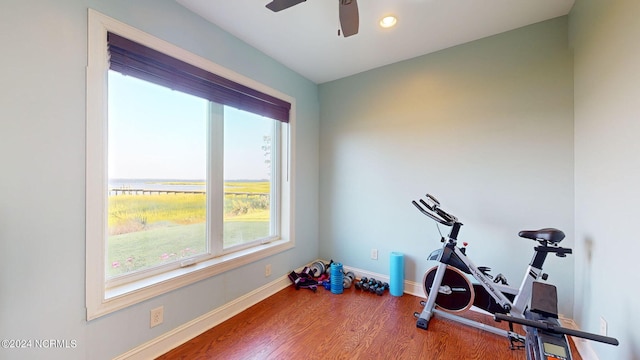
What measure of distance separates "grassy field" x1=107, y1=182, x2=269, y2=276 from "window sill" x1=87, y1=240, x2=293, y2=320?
0.13 m

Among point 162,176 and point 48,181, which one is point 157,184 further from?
point 48,181

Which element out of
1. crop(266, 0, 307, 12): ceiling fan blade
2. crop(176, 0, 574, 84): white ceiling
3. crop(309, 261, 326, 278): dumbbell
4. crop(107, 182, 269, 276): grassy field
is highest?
crop(176, 0, 574, 84): white ceiling

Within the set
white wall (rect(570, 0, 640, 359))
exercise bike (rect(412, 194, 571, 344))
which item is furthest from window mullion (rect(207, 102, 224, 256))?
white wall (rect(570, 0, 640, 359))

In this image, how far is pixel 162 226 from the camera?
196 cm

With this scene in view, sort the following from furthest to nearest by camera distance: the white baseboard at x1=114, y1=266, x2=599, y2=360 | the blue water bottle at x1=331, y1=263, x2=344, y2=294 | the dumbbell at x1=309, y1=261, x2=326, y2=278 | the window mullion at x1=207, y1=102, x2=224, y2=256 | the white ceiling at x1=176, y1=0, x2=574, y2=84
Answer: the dumbbell at x1=309, y1=261, x2=326, y2=278, the blue water bottle at x1=331, y1=263, x2=344, y2=294, the window mullion at x1=207, y1=102, x2=224, y2=256, the white ceiling at x1=176, y1=0, x2=574, y2=84, the white baseboard at x1=114, y1=266, x2=599, y2=360

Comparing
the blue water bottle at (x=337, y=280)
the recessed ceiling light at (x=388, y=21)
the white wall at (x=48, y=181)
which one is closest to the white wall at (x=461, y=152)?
the blue water bottle at (x=337, y=280)

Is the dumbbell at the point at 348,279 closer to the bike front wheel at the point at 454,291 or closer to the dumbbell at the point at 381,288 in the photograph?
the dumbbell at the point at 381,288

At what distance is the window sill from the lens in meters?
1.52

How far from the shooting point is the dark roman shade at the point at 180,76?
157 centimetres

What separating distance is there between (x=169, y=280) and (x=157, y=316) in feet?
0.81

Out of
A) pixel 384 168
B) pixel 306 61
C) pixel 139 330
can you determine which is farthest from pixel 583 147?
pixel 139 330

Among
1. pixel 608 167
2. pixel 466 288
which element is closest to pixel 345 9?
pixel 608 167

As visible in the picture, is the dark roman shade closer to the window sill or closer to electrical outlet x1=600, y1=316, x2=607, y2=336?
the window sill

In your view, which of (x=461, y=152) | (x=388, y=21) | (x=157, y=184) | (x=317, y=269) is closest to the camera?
(x=157, y=184)
